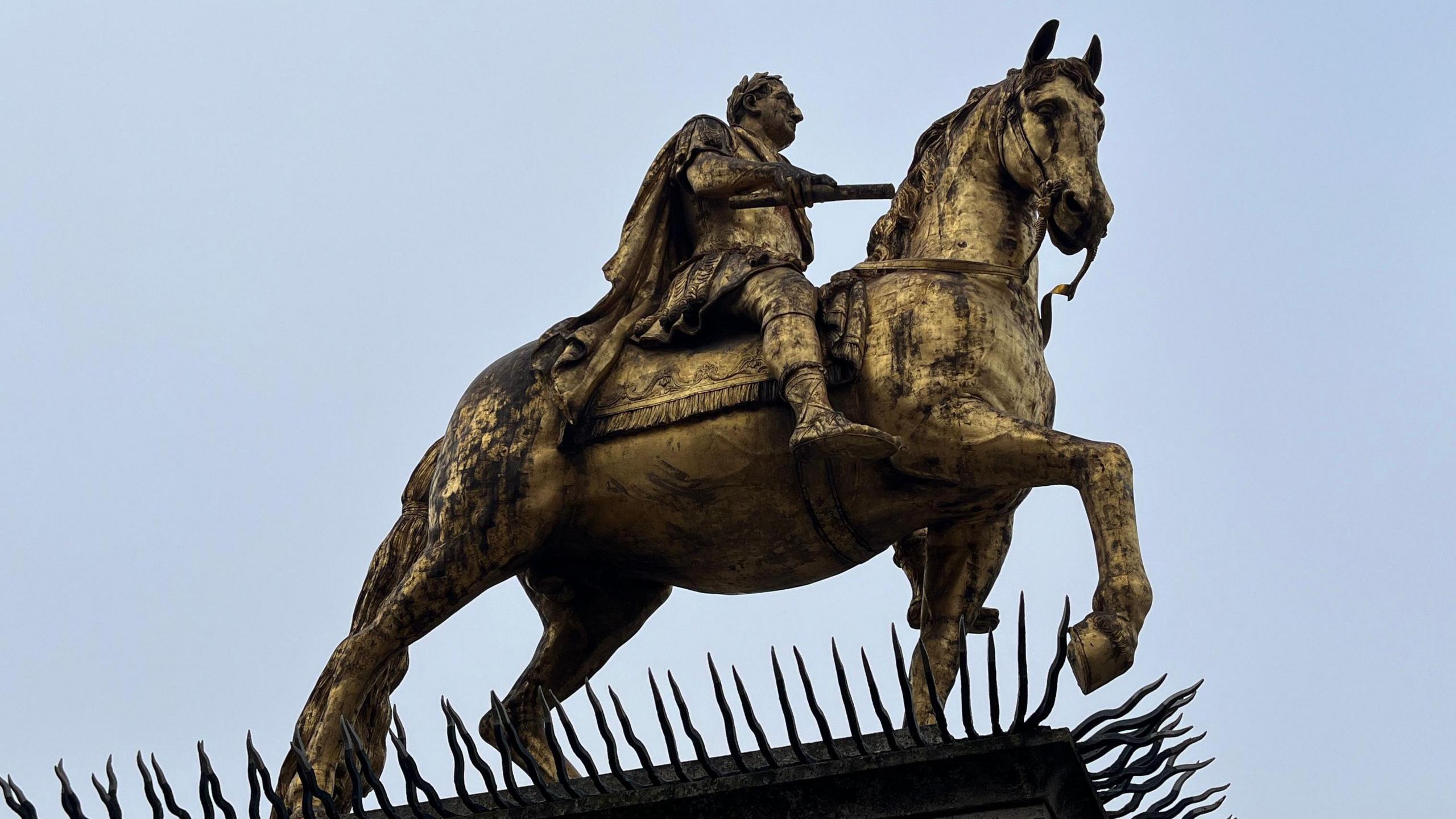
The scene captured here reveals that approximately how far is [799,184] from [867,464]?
1.43m

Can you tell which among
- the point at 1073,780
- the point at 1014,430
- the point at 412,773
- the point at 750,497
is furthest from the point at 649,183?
the point at 1073,780

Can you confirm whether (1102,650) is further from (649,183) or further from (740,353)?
(649,183)

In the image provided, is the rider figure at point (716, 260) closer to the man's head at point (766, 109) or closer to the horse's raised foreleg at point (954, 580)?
the man's head at point (766, 109)

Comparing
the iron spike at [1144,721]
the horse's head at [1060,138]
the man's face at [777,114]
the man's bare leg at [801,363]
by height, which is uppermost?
the man's face at [777,114]

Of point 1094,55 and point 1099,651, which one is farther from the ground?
point 1094,55

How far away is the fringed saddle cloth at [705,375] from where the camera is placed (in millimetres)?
8531

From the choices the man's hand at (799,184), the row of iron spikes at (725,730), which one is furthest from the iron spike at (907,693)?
the man's hand at (799,184)

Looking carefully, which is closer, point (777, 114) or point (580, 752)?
point (580, 752)

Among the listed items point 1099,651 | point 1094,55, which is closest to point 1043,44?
point 1094,55

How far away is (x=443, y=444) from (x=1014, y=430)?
9.22 feet

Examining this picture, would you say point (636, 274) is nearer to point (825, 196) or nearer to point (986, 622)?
point (825, 196)

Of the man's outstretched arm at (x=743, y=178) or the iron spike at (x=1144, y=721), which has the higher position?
the man's outstretched arm at (x=743, y=178)

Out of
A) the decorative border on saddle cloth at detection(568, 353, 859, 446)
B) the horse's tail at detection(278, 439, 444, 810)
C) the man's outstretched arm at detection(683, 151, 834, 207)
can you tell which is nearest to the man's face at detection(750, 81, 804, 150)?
the man's outstretched arm at detection(683, 151, 834, 207)

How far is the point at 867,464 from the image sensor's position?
846 cm
